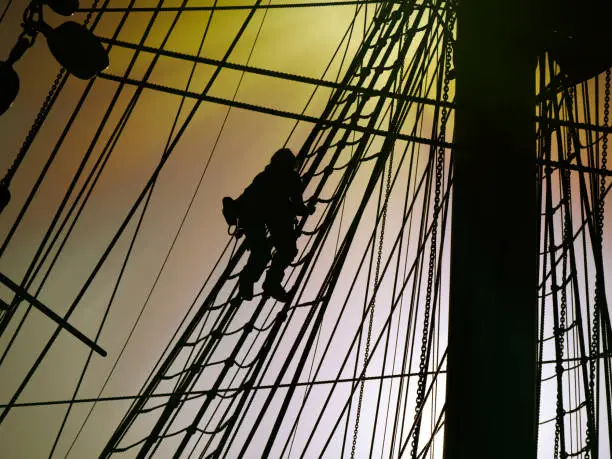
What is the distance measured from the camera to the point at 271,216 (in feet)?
15.1

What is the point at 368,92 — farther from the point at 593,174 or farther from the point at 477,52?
the point at 593,174

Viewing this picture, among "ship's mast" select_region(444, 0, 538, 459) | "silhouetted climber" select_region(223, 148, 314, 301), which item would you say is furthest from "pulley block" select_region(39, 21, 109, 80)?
"silhouetted climber" select_region(223, 148, 314, 301)

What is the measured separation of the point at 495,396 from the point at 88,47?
2350 millimetres

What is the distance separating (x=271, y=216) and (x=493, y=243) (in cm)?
200

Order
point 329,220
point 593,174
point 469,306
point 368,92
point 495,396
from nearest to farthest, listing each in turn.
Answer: point 495,396 < point 469,306 < point 329,220 < point 368,92 < point 593,174

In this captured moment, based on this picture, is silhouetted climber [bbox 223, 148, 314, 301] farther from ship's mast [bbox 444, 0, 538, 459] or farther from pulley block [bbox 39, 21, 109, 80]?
pulley block [bbox 39, 21, 109, 80]

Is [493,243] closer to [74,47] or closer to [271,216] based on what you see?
[271,216]

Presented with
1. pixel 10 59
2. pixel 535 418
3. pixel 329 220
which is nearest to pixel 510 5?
pixel 329 220

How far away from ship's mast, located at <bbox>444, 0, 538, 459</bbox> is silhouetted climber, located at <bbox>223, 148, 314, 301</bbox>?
1488 millimetres

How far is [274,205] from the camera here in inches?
179

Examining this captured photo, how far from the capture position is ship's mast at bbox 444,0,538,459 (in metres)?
2.79

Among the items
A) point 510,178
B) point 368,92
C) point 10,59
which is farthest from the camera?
point 368,92

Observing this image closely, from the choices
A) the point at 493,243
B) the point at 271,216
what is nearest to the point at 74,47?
the point at 493,243

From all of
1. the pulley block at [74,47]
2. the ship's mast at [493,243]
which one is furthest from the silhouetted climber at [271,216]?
the pulley block at [74,47]
